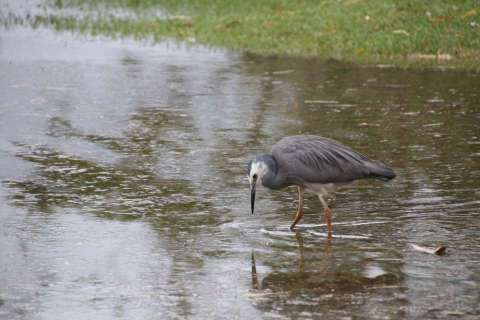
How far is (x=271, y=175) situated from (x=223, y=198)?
1181mm

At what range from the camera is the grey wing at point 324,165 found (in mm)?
8531

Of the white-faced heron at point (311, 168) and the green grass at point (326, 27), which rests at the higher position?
the white-faced heron at point (311, 168)

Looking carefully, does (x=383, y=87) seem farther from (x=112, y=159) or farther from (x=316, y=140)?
(x=316, y=140)

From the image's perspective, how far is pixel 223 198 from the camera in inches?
379

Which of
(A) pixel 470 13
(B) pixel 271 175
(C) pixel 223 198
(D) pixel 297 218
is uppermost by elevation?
(B) pixel 271 175

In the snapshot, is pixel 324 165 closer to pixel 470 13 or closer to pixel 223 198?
pixel 223 198

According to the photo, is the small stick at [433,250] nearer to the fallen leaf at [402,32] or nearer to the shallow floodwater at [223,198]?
the shallow floodwater at [223,198]

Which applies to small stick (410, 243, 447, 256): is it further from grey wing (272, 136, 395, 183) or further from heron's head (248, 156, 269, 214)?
heron's head (248, 156, 269, 214)

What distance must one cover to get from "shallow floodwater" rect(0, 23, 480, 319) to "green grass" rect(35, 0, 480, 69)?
1.07m

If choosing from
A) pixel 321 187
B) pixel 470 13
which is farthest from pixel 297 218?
pixel 470 13

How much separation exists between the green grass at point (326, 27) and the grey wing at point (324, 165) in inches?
321

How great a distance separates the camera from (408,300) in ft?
21.9

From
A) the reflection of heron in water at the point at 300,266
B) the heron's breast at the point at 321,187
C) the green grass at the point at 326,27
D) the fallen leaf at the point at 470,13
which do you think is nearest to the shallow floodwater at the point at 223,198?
the reflection of heron in water at the point at 300,266

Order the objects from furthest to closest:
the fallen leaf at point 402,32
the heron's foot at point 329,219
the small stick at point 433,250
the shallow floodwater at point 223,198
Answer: the fallen leaf at point 402,32
the heron's foot at point 329,219
the small stick at point 433,250
the shallow floodwater at point 223,198
